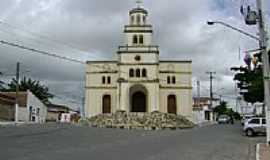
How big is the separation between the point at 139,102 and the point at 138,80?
524 cm

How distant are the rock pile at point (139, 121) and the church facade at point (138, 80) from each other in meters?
8.79

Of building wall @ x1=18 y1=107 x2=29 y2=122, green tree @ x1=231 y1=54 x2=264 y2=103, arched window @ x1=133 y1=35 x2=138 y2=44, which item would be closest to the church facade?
arched window @ x1=133 y1=35 x2=138 y2=44

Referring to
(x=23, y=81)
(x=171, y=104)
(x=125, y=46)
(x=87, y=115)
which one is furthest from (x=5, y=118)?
(x=23, y=81)

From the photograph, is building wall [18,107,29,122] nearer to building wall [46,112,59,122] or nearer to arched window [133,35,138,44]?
arched window [133,35,138,44]

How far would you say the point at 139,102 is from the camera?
72500mm

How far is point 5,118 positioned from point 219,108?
76705 mm

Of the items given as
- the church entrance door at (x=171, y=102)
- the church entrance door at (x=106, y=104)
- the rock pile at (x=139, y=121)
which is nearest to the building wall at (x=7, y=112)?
the rock pile at (x=139, y=121)

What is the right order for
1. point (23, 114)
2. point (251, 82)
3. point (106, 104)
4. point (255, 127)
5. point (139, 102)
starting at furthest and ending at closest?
point (106, 104), point (139, 102), point (23, 114), point (251, 82), point (255, 127)

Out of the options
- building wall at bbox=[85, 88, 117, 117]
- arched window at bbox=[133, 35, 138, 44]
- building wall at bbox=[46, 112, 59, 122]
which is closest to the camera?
arched window at bbox=[133, 35, 138, 44]

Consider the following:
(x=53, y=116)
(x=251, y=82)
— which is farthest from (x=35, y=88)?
(x=251, y=82)

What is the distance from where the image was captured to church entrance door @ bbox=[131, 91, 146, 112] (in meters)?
72.1

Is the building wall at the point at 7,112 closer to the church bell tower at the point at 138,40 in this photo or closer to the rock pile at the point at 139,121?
the rock pile at the point at 139,121

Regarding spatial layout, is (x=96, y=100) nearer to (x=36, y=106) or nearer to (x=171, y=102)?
(x=36, y=106)

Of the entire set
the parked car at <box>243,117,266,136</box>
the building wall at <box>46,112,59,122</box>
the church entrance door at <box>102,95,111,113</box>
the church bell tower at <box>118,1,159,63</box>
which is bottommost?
the parked car at <box>243,117,266,136</box>
